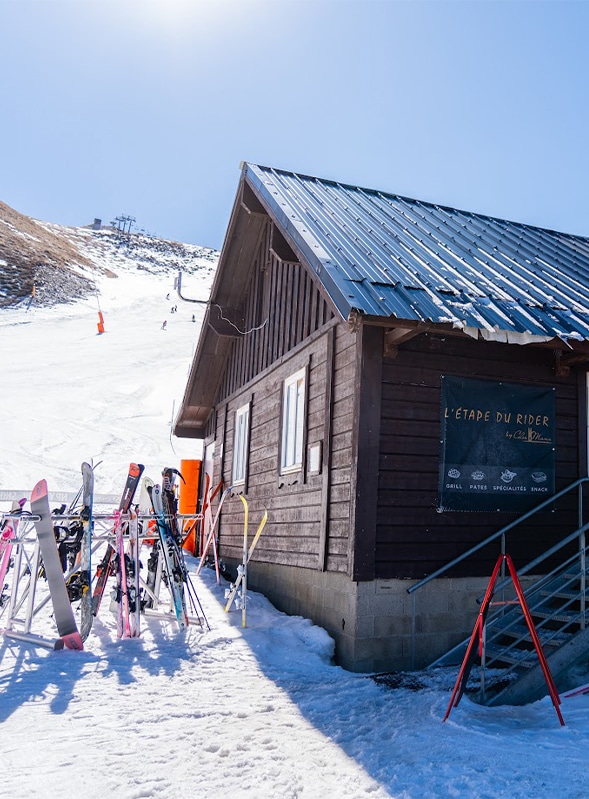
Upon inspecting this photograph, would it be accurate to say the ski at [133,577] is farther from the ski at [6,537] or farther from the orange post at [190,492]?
the orange post at [190,492]

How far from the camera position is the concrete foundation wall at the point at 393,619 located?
735cm

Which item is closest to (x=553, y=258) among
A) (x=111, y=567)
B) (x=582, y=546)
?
(x=582, y=546)

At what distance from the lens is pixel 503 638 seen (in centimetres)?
782

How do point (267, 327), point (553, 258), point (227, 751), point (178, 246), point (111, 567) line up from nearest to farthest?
point (227, 751) → point (111, 567) → point (553, 258) → point (267, 327) → point (178, 246)

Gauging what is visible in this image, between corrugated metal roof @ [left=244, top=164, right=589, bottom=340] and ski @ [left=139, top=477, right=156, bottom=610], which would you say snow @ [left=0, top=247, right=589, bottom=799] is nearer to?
ski @ [left=139, top=477, right=156, bottom=610]

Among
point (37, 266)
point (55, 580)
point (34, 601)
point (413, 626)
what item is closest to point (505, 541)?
point (413, 626)

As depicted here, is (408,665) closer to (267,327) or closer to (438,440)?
(438,440)

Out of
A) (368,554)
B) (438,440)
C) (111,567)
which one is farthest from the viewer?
(111,567)

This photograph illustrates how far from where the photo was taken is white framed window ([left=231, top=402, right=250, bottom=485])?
12695mm

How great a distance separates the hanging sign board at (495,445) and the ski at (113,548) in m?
3.70

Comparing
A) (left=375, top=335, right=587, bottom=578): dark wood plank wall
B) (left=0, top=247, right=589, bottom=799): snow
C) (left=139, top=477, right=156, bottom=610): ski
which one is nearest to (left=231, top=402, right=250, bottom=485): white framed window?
(left=0, top=247, right=589, bottom=799): snow

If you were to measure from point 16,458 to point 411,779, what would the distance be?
2216 centimetres

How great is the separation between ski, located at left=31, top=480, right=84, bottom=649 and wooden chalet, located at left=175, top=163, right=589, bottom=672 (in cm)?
281

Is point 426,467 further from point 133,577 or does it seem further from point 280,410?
point 133,577
